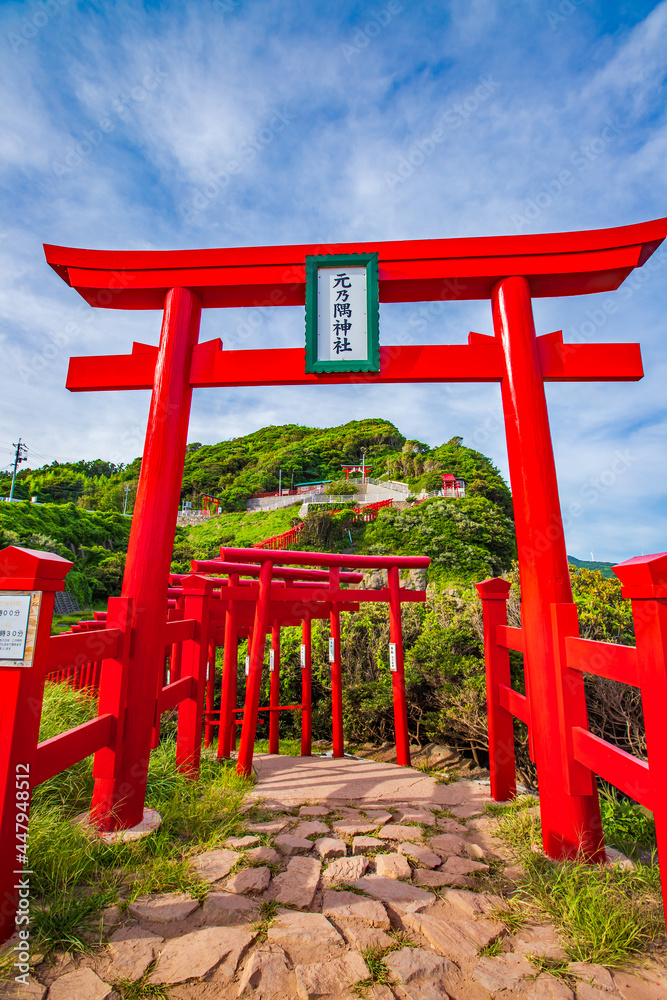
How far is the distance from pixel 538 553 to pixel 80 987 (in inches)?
113

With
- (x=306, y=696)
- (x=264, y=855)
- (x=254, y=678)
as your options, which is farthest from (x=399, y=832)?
(x=306, y=696)

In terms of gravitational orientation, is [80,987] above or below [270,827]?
above

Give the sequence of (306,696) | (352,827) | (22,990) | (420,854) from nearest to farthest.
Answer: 1. (22,990)
2. (420,854)
3. (352,827)
4. (306,696)

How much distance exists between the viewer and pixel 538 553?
3125mm

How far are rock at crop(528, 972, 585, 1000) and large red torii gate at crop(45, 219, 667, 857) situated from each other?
1111 millimetres

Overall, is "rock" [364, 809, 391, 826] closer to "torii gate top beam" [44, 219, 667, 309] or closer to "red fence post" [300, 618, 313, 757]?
"red fence post" [300, 618, 313, 757]

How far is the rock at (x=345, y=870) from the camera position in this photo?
2.68 metres

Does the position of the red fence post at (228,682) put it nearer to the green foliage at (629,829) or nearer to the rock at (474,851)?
the rock at (474,851)

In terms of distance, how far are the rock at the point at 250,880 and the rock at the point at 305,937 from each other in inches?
10.9

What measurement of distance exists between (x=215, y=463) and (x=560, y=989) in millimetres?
51632

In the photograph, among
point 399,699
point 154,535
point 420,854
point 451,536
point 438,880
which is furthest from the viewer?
point 451,536

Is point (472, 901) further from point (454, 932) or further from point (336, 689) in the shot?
point (336, 689)

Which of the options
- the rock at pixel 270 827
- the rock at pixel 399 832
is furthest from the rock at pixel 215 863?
the rock at pixel 399 832

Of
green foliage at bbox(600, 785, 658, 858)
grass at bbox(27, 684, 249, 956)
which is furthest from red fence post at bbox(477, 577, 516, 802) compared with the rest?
grass at bbox(27, 684, 249, 956)
